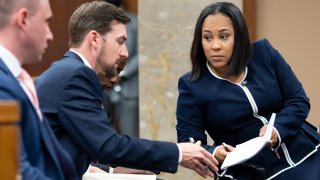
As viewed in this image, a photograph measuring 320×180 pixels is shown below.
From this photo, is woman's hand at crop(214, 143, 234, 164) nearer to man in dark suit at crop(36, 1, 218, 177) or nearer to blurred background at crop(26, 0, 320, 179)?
man in dark suit at crop(36, 1, 218, 177)

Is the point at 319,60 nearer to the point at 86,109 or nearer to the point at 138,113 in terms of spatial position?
the point at 138,113

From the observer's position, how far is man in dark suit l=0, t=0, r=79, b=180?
10.3ft

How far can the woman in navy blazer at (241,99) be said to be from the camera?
4.55 metres

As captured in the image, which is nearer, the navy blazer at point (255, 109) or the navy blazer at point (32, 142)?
the navy blazer at point (32, 142)

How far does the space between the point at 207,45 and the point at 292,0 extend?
2.46 m

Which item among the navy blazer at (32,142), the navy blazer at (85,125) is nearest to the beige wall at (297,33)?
the navy blazer at (85,125)

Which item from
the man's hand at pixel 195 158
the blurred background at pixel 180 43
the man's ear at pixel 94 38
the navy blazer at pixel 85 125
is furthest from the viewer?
the blurred background at pixel 180 43

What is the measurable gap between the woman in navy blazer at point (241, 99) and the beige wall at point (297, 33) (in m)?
2.20

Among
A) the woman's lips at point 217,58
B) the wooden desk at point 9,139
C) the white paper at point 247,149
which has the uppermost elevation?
the wooden desk at point 9,139

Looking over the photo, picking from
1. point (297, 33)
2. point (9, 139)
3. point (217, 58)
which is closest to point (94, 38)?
point (217, 58)

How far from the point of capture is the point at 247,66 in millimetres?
4676

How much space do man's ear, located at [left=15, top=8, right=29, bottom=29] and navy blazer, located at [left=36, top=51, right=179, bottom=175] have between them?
0.61 metres

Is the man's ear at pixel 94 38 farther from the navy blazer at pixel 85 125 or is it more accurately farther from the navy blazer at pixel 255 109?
the navy blazer at pixel 255 109

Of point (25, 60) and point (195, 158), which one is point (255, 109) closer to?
point (195, 158)
